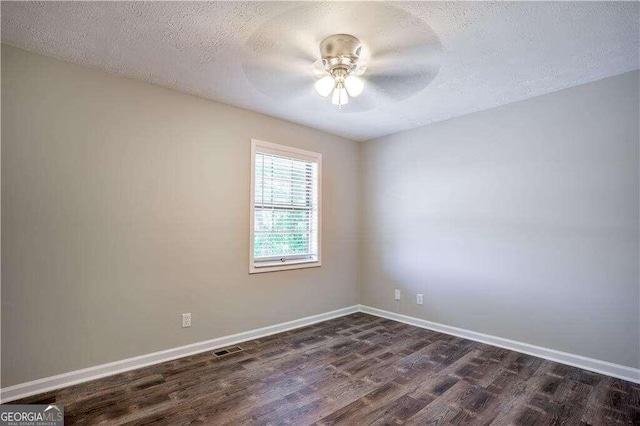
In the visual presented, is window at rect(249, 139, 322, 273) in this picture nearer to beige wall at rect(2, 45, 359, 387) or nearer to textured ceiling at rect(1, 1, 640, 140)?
beige wall at rect(2, 45, 359, 387)

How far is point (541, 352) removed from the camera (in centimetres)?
296

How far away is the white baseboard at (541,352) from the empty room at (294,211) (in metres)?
0.02

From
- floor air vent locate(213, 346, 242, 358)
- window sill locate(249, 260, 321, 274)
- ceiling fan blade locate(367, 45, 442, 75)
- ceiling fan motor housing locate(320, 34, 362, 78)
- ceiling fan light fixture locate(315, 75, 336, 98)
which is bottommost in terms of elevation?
floor air vent locate(213, 346, 242, 358)

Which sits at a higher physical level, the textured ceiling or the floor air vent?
the textured ceiling

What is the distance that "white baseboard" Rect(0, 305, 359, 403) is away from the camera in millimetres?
2227

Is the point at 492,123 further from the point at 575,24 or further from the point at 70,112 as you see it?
the point at 70,112

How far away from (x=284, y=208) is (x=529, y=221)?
101 inches

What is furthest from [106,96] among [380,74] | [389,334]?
[389,334]

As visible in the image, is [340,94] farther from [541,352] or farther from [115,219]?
[541,352]

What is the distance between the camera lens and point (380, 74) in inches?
99.0

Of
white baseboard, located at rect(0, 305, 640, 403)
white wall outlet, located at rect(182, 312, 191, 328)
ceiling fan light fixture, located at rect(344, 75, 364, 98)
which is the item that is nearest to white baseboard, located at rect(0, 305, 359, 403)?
A: white baseboard, located at rect(0, 305, 640, 403)

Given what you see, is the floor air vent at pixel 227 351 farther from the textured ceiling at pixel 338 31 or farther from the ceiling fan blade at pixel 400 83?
the ceiling fan blade at pixel 400 83

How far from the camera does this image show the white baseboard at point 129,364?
223cm

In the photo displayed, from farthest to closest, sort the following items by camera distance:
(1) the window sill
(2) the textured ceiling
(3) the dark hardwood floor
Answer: (1) the window sill → (3) the dark hardwood floor → (2) the textured ceiling
